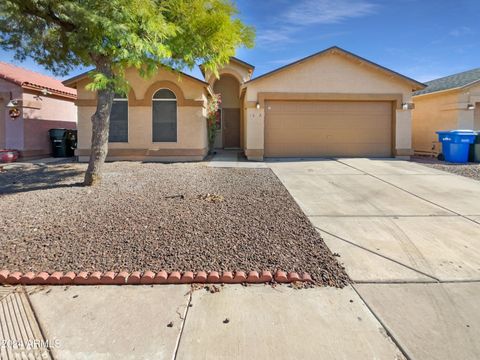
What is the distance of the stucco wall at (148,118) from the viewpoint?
45.4 ft

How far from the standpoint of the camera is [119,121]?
14016mm

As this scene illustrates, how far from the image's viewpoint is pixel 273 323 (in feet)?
10.4

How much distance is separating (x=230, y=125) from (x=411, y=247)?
16.8 metres

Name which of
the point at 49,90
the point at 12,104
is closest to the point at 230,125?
the point at 49,90

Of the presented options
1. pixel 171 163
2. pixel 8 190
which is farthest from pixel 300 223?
pixel 171 163

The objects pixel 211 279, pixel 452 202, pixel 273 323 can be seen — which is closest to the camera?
pixel 273 323

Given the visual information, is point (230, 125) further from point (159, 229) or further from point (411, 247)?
point (411, 247)

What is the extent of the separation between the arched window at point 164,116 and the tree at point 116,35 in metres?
3.88

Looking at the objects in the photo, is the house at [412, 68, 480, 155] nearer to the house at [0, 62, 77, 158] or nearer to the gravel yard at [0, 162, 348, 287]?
the gravel yard at [0, 162, 348, 287]

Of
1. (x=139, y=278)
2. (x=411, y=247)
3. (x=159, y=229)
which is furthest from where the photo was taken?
(x=159, y=229)

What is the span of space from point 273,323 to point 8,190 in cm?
779

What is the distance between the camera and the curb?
3867 mm

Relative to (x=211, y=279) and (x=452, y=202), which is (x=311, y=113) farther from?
(x=211, y=279)

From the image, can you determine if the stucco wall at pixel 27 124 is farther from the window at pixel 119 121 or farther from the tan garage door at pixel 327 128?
the tan garage door at pixel 327 128
